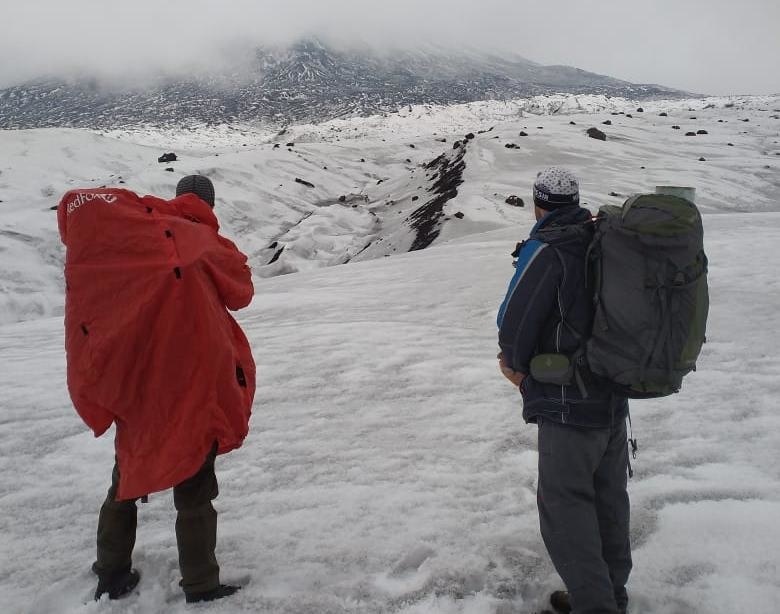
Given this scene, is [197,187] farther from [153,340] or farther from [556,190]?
[556,190]

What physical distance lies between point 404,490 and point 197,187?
8.13ft

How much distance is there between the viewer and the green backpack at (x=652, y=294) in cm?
196

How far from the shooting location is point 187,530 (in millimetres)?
2514

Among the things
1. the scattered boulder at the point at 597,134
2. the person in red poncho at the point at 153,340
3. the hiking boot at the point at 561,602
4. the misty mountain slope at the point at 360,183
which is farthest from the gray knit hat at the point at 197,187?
the scattered boulder at the point at 597,134

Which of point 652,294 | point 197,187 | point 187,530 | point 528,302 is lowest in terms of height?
point 187,530

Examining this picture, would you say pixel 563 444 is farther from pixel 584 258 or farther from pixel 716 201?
pixel 716 201

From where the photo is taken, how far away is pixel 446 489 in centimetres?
369

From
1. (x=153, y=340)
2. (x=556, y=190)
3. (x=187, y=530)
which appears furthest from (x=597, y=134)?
(x=187, y=530)

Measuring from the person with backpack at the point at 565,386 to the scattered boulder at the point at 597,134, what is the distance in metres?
35.1

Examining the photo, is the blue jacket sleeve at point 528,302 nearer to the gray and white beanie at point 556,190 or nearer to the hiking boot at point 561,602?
the gray and white beanie at point 556,190

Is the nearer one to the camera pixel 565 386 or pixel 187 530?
pixel 565 386

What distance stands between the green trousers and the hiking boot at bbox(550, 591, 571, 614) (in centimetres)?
177

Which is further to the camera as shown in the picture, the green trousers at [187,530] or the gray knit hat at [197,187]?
the gray knit hat at [197,187]

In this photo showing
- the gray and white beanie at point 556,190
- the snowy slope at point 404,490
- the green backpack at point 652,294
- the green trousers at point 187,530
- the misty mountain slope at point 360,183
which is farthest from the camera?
the misty mountain slope at point 360,183
